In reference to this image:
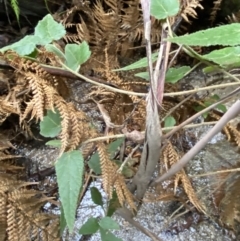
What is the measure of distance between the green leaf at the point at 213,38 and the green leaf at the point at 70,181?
23 centimetres

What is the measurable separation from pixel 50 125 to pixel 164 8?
0.87ft

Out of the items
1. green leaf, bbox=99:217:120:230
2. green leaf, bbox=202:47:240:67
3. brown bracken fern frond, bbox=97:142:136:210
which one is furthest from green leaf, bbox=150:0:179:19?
green leaf, bbox=99:217:120:230

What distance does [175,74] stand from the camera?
721mm

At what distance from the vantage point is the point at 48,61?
0.93 m

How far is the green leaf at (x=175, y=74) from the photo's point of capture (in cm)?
71

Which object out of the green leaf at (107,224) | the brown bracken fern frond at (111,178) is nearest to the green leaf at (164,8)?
the brown bracken fern frond at (111,178)

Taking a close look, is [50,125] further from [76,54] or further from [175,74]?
[175,74]

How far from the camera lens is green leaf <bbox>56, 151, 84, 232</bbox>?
560 millimetres

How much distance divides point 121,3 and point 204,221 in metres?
0.58

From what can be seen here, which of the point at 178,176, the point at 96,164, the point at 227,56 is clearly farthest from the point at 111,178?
the point at 227,56

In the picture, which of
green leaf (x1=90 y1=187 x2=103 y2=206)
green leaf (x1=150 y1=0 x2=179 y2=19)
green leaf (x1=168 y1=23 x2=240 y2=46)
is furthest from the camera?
green leaf (x1=90 y1=187 x2=103 y2=206)

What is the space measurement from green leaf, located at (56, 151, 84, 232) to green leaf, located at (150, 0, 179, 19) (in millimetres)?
249

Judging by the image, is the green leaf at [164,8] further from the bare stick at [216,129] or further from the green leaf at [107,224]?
the green leaf at [107,224]

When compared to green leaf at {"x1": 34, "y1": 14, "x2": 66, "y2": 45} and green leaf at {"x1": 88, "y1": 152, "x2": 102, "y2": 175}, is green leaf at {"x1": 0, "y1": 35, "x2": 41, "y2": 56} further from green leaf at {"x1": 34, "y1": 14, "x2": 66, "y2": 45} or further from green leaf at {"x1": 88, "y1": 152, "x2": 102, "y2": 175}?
green leaf at {"x1": 88, "y1": 152, "x2": 102, "y2": 175}
